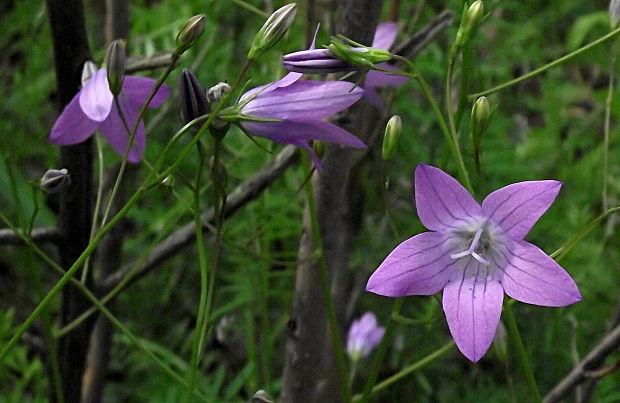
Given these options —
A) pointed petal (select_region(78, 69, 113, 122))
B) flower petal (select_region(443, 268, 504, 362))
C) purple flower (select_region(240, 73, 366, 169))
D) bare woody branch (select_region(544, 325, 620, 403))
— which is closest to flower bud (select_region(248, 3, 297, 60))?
purple flower (select_region(240, 73, 366, 169))

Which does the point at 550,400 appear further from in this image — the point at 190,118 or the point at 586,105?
the point at 586,105

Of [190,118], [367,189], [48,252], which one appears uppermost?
[190,118]

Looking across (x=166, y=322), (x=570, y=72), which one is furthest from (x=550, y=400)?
(x=570, y=72)

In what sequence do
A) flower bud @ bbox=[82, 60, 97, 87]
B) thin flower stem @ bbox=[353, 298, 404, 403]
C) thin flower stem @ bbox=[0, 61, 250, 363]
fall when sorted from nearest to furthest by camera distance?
thin flower stem @ bbox=[0, 61, 250, 363] → thin flower stem @ bbox=[353, 298, 404, 403] → flower bud @ bbox=[82, 60, 97, 87]

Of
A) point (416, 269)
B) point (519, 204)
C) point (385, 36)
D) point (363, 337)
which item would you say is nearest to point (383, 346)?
point (416, 269)

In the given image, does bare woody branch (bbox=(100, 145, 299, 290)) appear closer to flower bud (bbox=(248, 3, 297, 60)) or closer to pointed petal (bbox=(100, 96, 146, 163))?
pointed petal (bbox=(100, 96, 146, 163))

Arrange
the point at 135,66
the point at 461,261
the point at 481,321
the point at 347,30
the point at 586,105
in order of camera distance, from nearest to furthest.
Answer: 1. the point at 481,321
2. the point at 461,261
3. the point at 347,30
4. the point at 135,66
5. the point at 586,105
